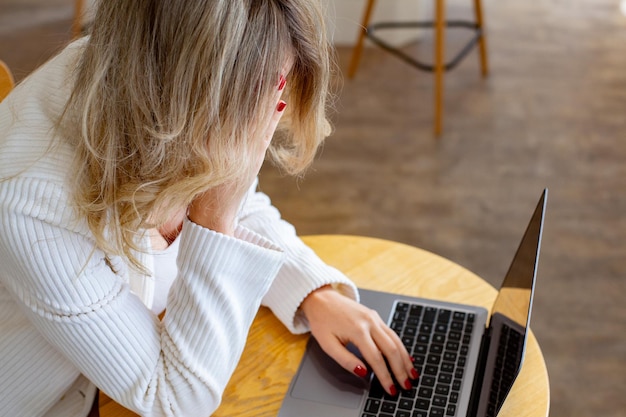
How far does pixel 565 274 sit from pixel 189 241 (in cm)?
150

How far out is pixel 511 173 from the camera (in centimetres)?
261

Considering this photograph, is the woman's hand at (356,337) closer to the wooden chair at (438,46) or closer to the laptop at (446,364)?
the laptop at (446,364)

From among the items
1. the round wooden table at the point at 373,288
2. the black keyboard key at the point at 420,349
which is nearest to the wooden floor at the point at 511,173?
the round wooden table at the point at 373,288

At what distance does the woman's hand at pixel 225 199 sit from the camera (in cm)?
96

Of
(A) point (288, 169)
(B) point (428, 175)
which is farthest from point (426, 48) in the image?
(A) point (288, 169)

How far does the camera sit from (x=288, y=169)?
1.22 meters

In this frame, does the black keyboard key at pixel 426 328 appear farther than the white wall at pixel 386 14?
No

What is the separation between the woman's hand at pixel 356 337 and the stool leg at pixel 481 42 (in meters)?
2.05

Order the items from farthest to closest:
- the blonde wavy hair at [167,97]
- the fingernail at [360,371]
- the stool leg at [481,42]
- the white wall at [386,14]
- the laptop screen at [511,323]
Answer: the white wall at [386,14]
the stool leg at [481,42]
the fingernail at [360,371]
the laptop screen at [511,323]
the blonde wavy hair at [167,97]

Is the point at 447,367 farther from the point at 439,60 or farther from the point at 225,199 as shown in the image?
the point at 439,60

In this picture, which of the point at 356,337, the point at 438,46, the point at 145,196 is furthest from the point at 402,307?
the point at 438,46

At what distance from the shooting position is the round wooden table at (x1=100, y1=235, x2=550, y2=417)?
103 centimetres

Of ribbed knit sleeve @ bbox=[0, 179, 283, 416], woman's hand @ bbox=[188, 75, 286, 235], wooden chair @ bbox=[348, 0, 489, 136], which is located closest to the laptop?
ribbed knit sleeve @ bbox=[0, 179, 283, 416]

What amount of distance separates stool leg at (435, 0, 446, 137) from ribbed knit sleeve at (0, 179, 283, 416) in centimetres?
180
